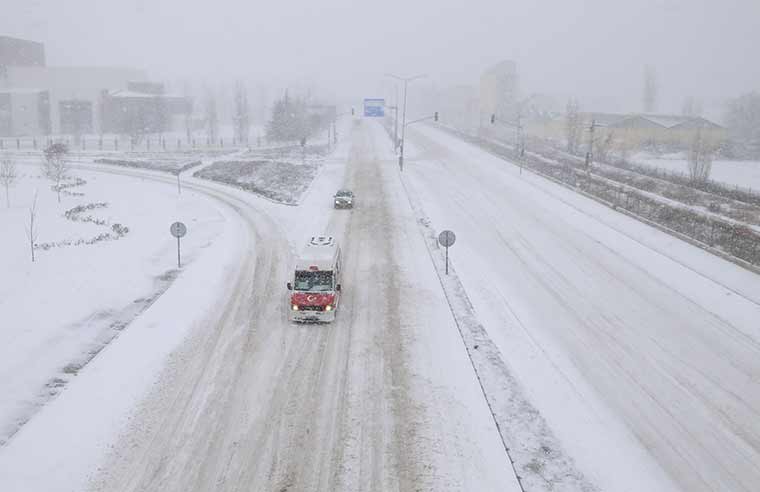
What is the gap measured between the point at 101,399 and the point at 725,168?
250 feet

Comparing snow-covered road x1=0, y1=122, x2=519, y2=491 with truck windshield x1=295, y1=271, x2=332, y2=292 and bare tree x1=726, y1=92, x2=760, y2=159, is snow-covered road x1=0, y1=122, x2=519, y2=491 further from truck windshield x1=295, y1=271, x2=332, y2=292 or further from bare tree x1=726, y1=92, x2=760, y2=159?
bare tree x1=726, y1=92, x2=760, y2=159

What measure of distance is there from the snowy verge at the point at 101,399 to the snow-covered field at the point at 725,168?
2003 inches

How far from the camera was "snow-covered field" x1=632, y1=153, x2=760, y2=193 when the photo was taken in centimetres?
5706

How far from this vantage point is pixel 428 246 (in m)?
30.0

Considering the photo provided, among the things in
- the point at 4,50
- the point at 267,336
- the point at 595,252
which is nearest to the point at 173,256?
the point at 267,336

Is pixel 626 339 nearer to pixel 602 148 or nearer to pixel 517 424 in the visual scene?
pixel 517 424

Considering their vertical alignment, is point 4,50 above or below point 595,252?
above

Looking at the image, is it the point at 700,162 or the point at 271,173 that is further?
the point at 271,173

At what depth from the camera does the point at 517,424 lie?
13.7 meters

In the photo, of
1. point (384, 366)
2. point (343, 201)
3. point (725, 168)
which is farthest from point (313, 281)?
point (725, 168)

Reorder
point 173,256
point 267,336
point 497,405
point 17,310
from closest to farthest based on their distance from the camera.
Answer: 1. point 497,405
2. point 267,336
3. point 17,310
4. point 173,256

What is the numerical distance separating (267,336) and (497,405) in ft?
26.1

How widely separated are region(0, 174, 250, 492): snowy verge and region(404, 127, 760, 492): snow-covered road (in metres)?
10.5

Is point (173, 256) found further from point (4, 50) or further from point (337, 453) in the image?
point (4, 50)
